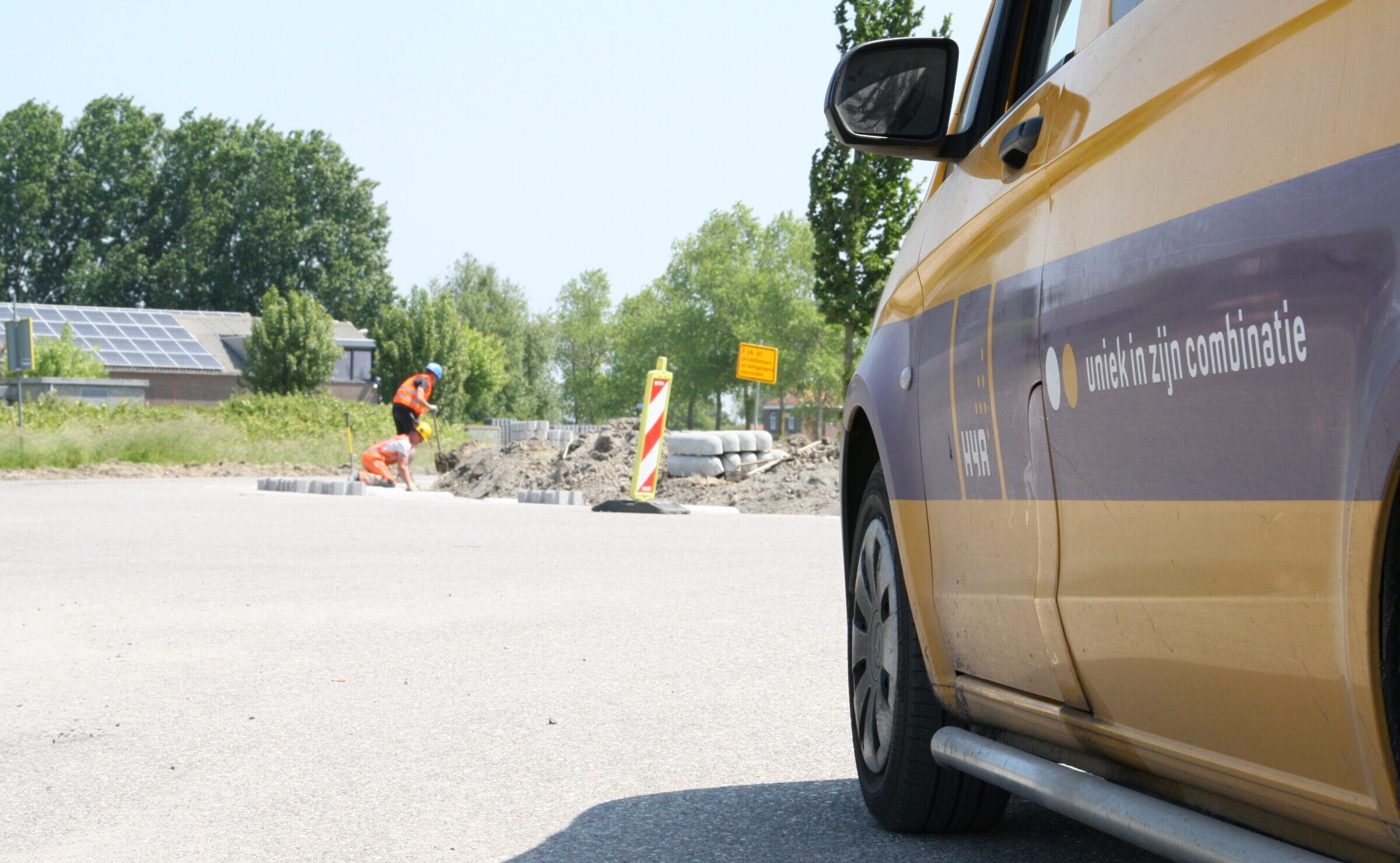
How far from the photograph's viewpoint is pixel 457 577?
9.65 m

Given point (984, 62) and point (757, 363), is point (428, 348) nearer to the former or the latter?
point (757, 363)

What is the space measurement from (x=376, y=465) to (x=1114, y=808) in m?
22.1

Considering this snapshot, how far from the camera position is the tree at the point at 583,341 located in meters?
105

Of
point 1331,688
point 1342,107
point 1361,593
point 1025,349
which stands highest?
point 1342,107

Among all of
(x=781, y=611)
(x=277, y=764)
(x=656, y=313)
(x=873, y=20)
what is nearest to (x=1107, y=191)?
(x=277, y=764)

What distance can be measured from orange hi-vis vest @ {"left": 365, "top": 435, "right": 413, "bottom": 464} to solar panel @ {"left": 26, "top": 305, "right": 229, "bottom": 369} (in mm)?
46832

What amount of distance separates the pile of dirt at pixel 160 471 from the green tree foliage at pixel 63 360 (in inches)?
1014

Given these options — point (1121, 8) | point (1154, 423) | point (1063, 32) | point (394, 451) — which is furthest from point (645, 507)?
point (1154, 423)

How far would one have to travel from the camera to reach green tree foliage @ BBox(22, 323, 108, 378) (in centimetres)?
5512

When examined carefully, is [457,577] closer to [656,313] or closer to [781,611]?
[781,611]

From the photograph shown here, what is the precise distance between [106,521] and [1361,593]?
49.1ft

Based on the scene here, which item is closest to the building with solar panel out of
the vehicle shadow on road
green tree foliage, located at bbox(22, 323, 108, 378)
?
green tree foliage, located at bbox(22, 323, 108, 378)

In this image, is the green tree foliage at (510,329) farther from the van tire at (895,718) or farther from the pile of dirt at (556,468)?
the van tire at (895,718)

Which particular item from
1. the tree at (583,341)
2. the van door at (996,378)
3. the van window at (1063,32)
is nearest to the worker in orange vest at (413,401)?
the van door at (996,378)
